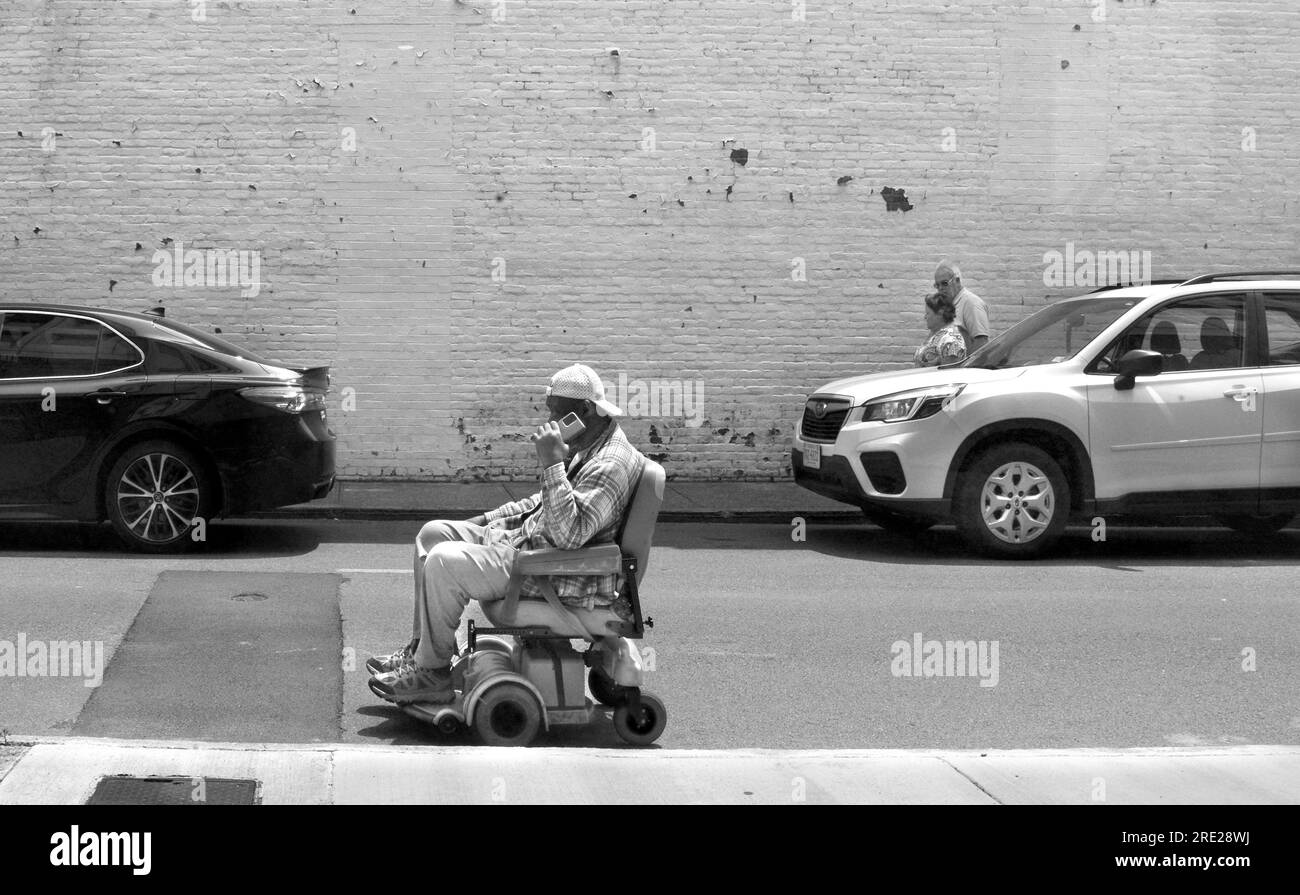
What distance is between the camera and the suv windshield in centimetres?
1146

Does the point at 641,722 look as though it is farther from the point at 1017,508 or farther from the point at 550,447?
the point at 1017,508

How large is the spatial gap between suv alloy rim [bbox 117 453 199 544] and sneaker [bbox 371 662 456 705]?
4.63 meters

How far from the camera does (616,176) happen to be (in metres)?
15.2

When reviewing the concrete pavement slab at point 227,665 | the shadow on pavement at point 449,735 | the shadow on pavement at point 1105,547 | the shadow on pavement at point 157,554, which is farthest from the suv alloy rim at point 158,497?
the shadow on pavement at point 449,735

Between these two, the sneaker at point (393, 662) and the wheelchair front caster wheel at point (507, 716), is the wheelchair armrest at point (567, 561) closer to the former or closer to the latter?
the wheelchair front caster wheel at point (507, 716)

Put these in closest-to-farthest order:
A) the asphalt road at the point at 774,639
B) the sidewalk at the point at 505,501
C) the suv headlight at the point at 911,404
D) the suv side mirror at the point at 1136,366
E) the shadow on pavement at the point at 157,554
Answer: the asphalt road at the point at 774,639 → the shadow on pavement at the point at 157,554 → the suv side mirror at the point at 1136,366 → the suv headlight at the point at 911,404 → the sidewalk at the point at 505,501

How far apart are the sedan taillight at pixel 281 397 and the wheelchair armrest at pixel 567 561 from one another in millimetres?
4977

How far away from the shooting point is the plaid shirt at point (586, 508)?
6.05m

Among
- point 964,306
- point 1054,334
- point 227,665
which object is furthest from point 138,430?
point 964,306

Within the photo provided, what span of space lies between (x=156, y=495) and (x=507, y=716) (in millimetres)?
5175

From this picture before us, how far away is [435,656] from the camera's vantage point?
626 centimetres

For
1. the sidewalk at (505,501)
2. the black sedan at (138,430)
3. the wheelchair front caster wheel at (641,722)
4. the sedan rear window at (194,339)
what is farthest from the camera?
the sidewalk at (505,501)

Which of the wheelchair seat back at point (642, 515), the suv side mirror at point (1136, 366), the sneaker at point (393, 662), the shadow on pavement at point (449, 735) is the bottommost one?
the shadow on pavement at point (449, 735)

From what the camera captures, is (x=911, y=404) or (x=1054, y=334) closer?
(x=911, y=404)
